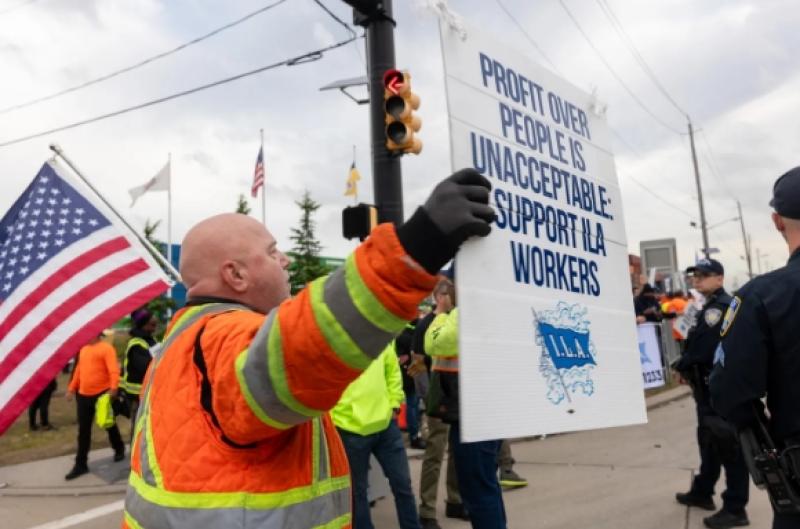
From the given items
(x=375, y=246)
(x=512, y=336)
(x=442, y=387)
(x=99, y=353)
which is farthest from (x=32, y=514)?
(x=375, y=246)

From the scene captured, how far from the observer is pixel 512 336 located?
77.2 inches

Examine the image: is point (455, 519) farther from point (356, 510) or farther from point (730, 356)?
point (730, 356)

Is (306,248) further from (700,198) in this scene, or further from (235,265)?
(235,265)

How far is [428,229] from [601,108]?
192 cm

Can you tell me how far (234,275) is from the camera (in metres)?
1.62

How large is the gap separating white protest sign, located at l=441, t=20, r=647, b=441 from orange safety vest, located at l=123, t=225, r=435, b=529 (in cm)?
55

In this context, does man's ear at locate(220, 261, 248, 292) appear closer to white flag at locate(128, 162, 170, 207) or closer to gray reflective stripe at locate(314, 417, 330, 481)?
gray reflective stripe at locate(314, 417, 330, 481)

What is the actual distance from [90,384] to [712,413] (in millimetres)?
6670

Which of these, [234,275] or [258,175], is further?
[258,175]

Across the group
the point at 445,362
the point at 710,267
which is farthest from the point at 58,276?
the point at 710,267

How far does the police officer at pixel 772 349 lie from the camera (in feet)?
8.26

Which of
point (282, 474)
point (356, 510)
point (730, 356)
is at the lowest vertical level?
point (356, 510)

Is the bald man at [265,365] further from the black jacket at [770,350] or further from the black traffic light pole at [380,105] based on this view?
the black traffic light pole at [380,105]

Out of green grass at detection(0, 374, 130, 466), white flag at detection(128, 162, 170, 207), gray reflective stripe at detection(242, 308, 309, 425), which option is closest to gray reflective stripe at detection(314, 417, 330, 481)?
gray reflective stripe at detection(242, 308, 309, 425)
